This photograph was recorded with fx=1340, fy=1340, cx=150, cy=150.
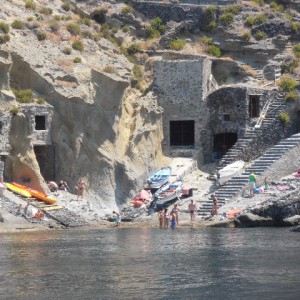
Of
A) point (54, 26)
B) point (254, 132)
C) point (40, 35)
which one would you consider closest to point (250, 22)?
point (254, 132)

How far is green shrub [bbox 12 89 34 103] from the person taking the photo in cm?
7912

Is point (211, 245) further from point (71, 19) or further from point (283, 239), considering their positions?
point (71, 19)

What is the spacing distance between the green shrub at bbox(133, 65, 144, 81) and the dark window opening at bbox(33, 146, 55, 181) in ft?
27.3

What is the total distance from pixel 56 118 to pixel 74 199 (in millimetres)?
5395

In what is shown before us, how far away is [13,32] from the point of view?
271ft

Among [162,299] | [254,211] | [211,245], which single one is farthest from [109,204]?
[162,299]

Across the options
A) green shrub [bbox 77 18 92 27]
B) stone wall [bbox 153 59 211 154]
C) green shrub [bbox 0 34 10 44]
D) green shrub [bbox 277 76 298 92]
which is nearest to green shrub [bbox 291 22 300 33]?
green shrub [bbox 277 76 298 92]

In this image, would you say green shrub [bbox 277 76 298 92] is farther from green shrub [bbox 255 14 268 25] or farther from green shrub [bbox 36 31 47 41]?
green shrub [bbox 36 31 47 41]

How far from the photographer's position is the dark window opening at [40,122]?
79.4m

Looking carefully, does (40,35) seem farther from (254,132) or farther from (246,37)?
(254,132)

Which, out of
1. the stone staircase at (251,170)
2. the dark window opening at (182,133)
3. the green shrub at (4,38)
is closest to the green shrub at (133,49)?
the dark window opening at (182,133)

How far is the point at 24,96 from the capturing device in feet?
260

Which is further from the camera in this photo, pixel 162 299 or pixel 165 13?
pixel 165 13

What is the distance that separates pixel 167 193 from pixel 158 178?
190 centimetres
